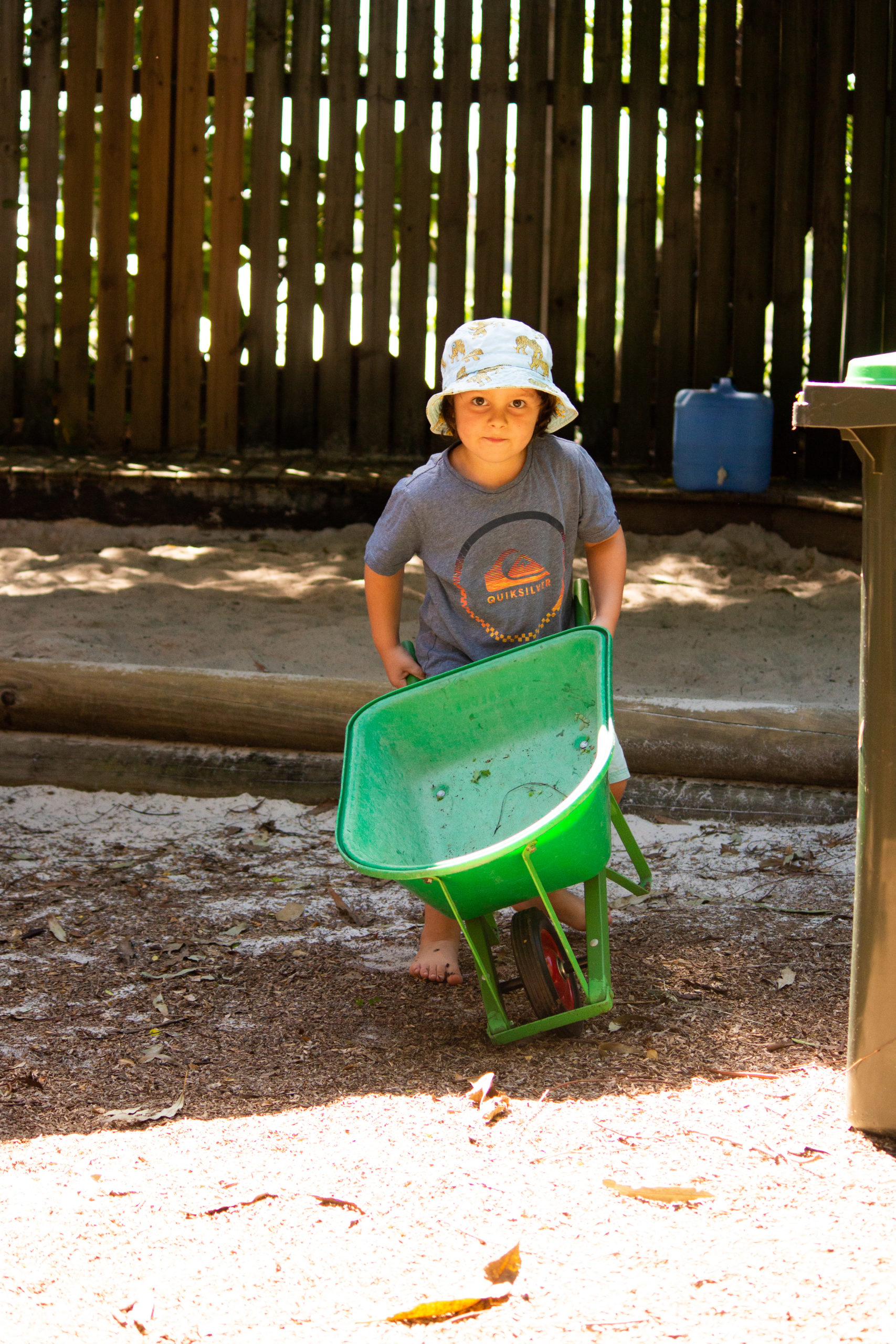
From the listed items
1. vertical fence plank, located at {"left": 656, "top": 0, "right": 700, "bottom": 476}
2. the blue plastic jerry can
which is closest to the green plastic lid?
the blue plastic jerry can

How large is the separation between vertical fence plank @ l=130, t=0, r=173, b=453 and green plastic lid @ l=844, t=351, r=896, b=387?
459cm

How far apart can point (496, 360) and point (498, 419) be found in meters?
0.10

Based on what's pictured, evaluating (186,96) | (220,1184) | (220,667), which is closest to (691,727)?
(220,667)

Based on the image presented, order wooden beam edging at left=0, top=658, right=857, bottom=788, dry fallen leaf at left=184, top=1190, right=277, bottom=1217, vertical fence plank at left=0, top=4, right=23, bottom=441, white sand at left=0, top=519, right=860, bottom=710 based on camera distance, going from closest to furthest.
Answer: dry fallen leaf at left=184, top=1190, right=277, bottom=1217 < wooden beam edging at left=0, top=658, right=857, bottom=788 < white sand at left=0, top=519, right=860, bottom=710 < vertical fence plank at left=0, top=4, right=23, bottom=441

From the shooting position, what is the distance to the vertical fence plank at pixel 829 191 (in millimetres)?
5461

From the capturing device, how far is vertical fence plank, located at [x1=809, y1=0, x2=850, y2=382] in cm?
546

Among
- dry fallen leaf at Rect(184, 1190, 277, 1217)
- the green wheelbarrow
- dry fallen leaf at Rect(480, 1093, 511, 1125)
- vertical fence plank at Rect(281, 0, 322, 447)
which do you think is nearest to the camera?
dry fallen leaf at Rect(184, 1190, 277, 1217)

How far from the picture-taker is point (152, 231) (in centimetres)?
577

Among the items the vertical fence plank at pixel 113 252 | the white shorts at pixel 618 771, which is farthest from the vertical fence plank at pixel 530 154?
the white shorts at pixel 618 771

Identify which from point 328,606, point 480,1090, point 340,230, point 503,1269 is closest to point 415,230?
point 340,230

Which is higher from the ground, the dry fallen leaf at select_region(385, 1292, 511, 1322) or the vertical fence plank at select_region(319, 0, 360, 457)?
the vertical fence plank at select_region(319, 0, 360, 457)

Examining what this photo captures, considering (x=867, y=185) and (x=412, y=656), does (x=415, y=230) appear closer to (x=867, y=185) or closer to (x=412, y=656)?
(x=867, y=185)

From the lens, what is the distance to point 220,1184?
1.70 metres

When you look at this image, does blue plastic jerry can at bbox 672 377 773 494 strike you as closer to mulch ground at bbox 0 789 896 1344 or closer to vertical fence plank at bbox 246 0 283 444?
vertical fence plank at bbox 246 0 283 444
